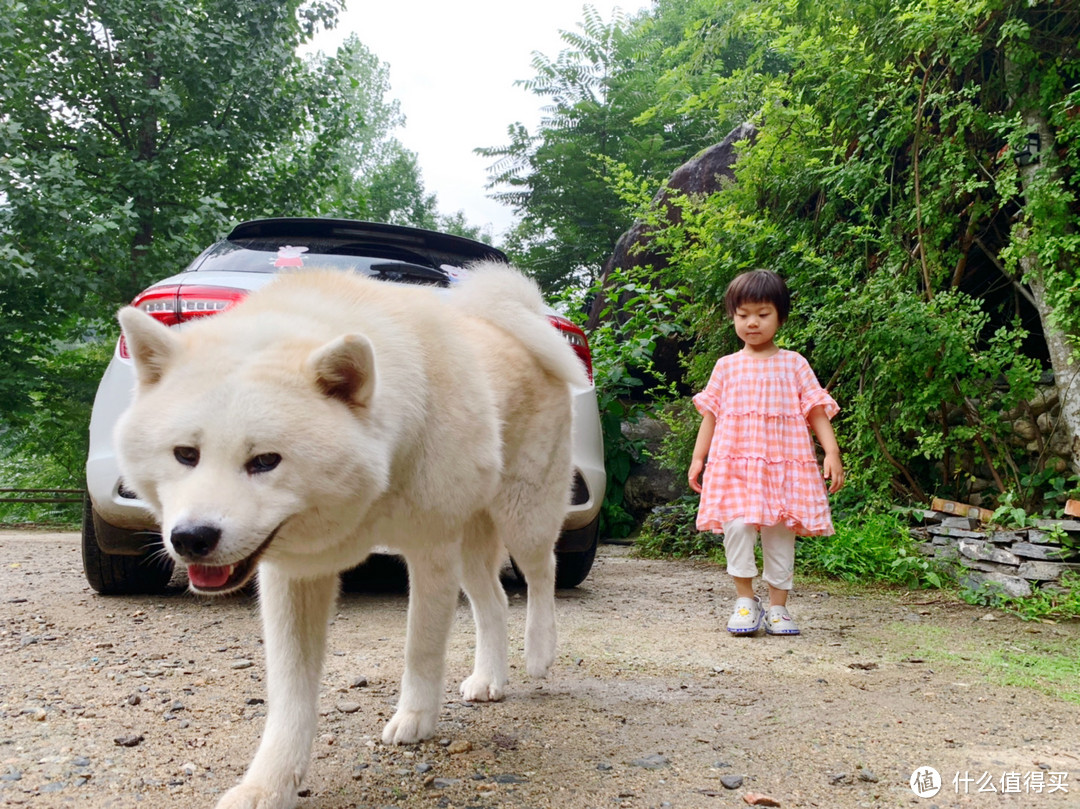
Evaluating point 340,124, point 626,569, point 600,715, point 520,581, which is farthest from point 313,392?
point 340,124

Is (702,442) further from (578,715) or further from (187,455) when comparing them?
(187,455)

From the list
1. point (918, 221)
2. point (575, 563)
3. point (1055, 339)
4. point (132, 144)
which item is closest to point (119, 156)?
point (132, 144)

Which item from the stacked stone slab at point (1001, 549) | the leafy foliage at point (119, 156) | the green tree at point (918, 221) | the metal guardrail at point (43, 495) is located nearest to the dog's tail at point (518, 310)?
the green tree at point (918, 221)

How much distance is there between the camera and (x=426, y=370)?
2082 millimetres

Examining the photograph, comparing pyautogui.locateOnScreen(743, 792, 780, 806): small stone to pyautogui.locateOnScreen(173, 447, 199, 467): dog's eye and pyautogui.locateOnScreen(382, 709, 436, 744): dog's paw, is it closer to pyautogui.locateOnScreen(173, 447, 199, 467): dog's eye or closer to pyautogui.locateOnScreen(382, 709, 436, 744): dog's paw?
pyautogui.locateOnScreen(382, 709, 436, 744): dog's paw

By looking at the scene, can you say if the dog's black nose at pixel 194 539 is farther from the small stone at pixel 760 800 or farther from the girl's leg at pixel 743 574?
the girl's leg at pixel 743 574

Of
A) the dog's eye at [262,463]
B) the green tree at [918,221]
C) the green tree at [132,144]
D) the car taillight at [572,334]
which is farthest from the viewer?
the green tree at [132,144]

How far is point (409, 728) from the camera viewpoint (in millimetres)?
2125

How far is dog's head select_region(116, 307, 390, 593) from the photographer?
1563 millimetres

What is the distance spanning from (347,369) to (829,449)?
2679 mm

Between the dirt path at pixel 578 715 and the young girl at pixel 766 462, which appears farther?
the young girl at pixel 766 462

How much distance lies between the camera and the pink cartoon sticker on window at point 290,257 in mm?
3551

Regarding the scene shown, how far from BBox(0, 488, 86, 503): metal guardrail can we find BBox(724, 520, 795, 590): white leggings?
8974mm

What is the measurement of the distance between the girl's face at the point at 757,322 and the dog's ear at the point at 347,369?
2495 millimetres
